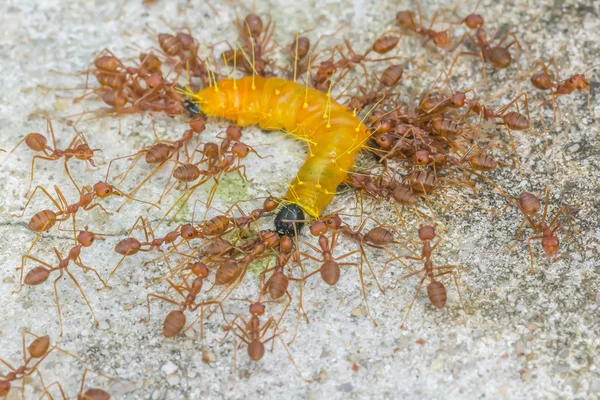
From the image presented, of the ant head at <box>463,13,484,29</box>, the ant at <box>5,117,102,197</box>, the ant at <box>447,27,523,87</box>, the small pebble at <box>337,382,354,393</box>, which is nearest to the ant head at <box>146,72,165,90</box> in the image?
the ant at <box>5,117,102,197</box>

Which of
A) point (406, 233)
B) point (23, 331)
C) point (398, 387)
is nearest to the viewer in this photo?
point (398, 387)

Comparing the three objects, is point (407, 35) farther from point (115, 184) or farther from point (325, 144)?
point (115, 184)

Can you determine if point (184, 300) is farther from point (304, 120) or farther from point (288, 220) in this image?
point (304, 120)

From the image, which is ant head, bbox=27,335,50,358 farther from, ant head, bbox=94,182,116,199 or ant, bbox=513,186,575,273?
ant, bbox=513,186,575,273

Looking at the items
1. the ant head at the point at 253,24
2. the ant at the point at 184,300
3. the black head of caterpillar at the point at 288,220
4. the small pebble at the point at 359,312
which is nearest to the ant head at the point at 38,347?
the ant at the point at 184,300

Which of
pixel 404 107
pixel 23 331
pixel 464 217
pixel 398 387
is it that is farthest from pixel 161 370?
pixel 404 107

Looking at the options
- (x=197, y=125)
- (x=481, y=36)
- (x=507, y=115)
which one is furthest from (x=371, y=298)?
(x=481, y=36)

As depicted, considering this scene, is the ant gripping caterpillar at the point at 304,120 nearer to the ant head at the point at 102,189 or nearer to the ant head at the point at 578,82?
the ant head at the point at 102,189
